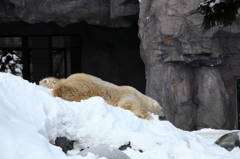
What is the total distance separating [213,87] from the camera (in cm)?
1097

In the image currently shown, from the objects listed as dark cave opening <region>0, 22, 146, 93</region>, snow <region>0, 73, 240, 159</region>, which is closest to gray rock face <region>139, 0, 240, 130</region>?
dark cave opening <region>0, 22, 146, 93</region>

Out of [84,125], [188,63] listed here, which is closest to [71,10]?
[188,63]

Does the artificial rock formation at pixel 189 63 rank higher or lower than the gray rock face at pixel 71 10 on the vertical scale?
lower

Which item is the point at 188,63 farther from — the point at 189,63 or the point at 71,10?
the point at 71,10

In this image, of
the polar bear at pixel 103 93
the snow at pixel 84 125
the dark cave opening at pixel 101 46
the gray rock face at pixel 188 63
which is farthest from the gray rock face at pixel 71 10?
the snow at pixel 84 125

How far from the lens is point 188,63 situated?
11.1 metres

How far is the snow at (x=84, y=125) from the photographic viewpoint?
3.04 metres

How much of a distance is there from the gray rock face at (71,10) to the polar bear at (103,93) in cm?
739

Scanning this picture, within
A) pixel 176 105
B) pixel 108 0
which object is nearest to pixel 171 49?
pixel 176 105

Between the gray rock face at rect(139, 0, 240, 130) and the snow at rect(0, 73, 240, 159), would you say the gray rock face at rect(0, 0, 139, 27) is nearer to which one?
the gray rock face at rect(139, 0, 240, 130)

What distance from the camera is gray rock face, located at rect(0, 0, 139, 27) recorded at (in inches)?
491

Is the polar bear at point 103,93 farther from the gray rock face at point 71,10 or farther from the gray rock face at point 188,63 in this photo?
the gray rock face at point 71,10

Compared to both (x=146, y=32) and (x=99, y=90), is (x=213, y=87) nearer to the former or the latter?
(x=146, y=32)

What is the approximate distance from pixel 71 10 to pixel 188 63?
444cm
